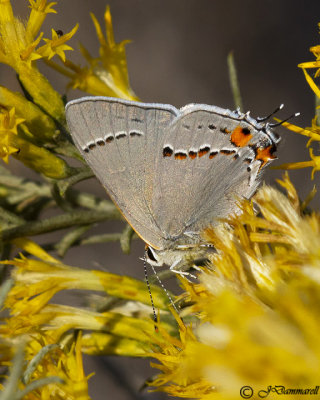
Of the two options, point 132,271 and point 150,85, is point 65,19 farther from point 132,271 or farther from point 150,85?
point 132,271

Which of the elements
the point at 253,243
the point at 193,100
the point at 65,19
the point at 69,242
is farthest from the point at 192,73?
the point at 253,243

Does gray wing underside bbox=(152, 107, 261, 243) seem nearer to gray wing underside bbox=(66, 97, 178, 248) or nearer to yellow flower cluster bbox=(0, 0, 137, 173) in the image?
gray wing underside bbox=(66, 97, 178, 248)

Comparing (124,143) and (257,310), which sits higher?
(124,143)

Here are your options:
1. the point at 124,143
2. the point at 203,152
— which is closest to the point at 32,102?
the point at 124,143

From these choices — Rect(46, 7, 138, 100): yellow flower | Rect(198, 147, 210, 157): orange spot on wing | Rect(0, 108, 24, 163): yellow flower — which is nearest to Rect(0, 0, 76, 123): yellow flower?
Rect(0, 108, 24, 163): yellow flower

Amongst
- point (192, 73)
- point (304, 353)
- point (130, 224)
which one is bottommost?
point (304, 353)

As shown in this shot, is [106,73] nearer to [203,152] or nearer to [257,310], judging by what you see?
[203,152]

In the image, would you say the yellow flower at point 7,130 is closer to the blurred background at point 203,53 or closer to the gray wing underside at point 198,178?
the gray wing underside at point 198,178
